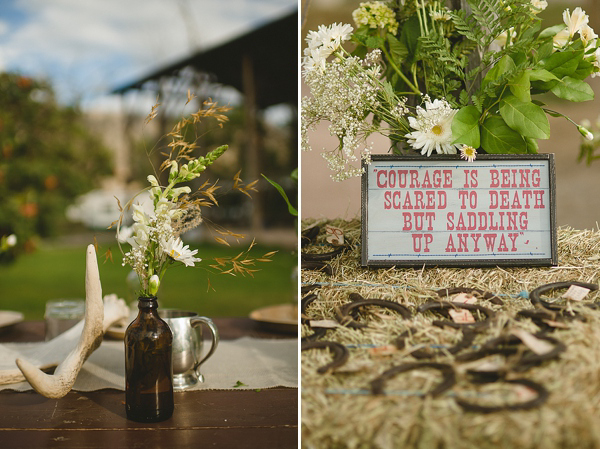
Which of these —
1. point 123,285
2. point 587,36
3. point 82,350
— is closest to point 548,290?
point 587,36

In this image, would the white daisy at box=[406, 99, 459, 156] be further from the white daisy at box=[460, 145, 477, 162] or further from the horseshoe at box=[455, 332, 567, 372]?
the horseshoe at box=[455, 332, 567, 372]

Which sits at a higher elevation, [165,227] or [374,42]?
[374,42]

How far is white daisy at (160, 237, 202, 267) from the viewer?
0.97m

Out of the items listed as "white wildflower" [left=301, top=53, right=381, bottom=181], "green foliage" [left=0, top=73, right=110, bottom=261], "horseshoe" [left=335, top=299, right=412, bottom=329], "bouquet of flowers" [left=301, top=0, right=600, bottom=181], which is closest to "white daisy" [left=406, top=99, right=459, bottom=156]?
"bouquet of flowers" [left=301, top=0, right=600, bottom=181]

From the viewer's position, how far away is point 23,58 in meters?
4.84

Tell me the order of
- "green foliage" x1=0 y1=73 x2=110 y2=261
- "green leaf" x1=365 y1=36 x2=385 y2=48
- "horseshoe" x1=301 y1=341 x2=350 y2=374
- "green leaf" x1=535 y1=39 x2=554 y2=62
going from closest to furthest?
"horseshoe" x1=301 y1=341 x2=350 y2=374 → "green leaf" x1=535 y1=39 x2=554 y2=62 → "green leaf" x1=365 y1=36 x2=385 y2=48 → "green foliage" x1=0 y1=73 x2=110 y2=261

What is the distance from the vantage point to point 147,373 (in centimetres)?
93

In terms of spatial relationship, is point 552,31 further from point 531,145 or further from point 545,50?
point 531,145

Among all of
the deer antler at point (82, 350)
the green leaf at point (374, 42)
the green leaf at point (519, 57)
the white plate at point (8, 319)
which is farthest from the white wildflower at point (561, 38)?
the white plate at point (8, 319)

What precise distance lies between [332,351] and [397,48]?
0.74 meters

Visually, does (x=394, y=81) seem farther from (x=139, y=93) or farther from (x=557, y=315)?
(x=139, y=93)

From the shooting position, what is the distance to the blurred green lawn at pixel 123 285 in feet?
16.1

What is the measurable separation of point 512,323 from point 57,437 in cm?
73

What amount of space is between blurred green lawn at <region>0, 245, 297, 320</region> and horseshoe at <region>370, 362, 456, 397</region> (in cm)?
391
